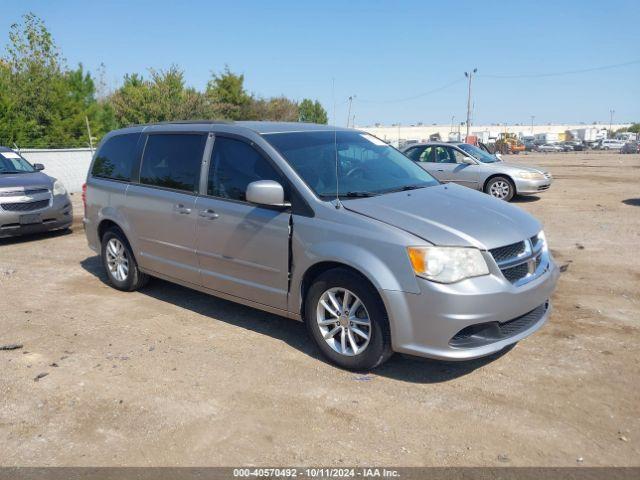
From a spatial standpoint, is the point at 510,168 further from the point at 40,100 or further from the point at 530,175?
the point at 40,100

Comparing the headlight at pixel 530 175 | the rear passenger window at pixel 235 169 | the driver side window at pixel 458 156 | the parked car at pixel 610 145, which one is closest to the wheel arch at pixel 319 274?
the rear passenger window at pixel 235 169

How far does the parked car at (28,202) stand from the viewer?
9.15 meters

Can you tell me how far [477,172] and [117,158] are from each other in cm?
1001

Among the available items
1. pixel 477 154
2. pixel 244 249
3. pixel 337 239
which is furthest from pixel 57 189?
pixel 477 154

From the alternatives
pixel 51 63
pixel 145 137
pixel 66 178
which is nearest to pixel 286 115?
pixel 51 63

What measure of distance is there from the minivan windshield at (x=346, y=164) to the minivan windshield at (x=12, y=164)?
723 cm

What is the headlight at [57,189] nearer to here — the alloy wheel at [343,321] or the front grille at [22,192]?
the front grille at [22,192]

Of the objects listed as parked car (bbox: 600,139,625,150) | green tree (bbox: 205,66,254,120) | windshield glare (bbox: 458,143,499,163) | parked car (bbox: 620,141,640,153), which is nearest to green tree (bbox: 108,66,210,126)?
green tree (bbox: 205,66,254,120)

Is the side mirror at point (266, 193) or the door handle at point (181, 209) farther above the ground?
the side mirror at point (266, 193)

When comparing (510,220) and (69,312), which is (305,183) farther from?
(69,312)

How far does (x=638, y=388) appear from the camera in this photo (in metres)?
3.96

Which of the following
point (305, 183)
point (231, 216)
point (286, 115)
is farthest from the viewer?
point (286, 115)

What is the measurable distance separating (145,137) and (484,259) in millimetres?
3911

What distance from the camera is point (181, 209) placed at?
538cm
